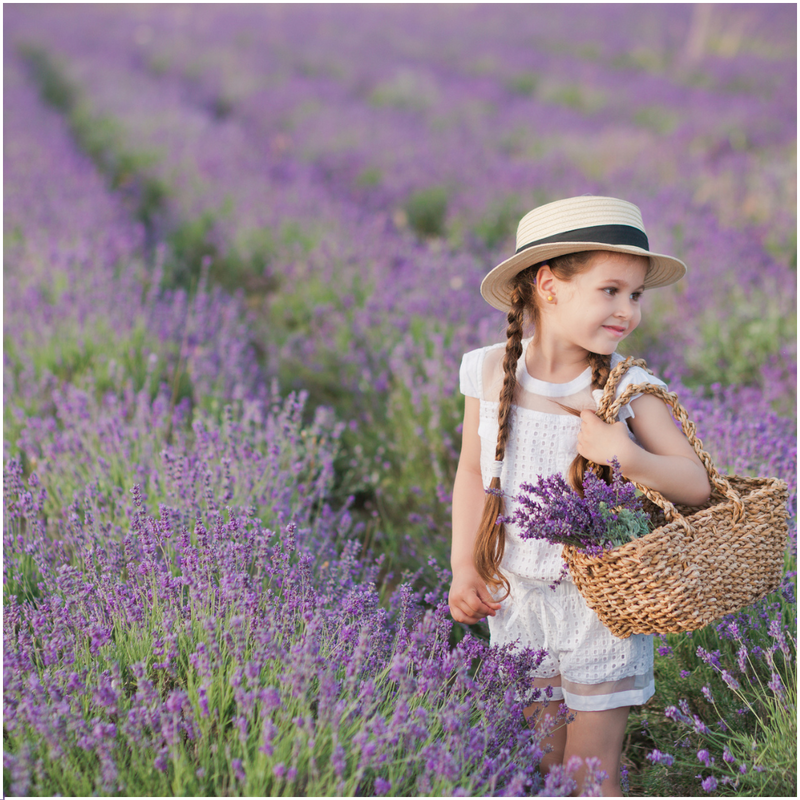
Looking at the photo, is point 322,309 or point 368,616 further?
point 322,309

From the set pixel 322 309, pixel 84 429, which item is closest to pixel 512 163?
pixel 322 309

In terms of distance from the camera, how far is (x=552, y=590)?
1622 millimetres

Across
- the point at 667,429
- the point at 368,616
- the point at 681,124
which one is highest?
the point at 681,124

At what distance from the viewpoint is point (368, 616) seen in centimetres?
155

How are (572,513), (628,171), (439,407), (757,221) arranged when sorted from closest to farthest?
(572,513)
(439,407)
(757,221)
(628,171)

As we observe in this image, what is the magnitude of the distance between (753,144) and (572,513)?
8.23 m

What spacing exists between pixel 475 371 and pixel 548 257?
341mm

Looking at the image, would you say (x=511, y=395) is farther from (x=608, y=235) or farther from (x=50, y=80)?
(x=50, y=80)

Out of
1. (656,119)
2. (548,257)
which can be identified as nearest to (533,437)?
(548,257)

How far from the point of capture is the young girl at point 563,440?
147 cm

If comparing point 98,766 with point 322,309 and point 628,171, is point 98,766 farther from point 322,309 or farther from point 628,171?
point 628,171

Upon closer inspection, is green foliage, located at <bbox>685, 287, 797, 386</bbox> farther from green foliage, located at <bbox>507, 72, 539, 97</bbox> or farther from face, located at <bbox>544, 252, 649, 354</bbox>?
green foliage, located at <bbox>507, 72, 539, 97</bbox>

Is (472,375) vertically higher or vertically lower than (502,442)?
higher

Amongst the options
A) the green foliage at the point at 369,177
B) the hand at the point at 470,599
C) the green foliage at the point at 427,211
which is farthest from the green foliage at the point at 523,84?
the hand at the point at 470,599
